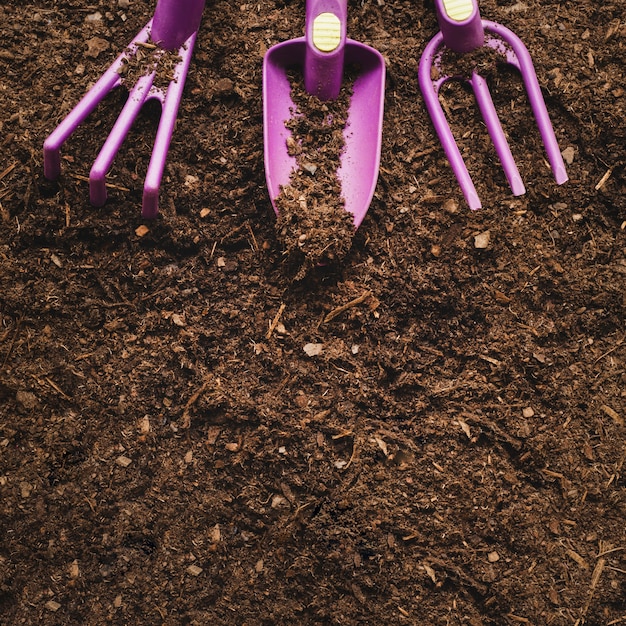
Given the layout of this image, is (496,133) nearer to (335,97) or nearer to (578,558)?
(335,97)

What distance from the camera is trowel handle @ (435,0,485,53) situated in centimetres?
128

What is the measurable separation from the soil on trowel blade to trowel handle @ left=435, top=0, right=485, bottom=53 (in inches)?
9.2

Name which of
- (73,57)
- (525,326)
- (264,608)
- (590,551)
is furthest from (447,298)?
(73,57)

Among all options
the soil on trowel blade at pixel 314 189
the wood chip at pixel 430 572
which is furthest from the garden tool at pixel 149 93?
the wood chip at pixel 430 572

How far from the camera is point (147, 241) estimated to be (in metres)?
1.33

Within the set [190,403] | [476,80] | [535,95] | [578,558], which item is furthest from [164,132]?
[578,558]

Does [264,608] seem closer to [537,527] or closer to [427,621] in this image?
[427,621]

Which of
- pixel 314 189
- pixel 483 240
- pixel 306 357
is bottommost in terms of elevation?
pixel 306 357

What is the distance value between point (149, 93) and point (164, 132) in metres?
0.10

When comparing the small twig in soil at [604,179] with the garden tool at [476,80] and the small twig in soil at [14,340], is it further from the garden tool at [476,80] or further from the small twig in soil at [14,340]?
the small twig in soil at [14,340]

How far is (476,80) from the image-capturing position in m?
1.33

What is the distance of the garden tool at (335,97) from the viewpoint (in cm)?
126

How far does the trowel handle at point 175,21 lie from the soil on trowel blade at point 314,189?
23 centimetres

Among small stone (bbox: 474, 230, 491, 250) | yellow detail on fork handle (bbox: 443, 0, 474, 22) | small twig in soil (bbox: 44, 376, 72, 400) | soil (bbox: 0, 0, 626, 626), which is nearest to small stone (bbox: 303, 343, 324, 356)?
soil (bbox: 0, 0, 626, 626)
